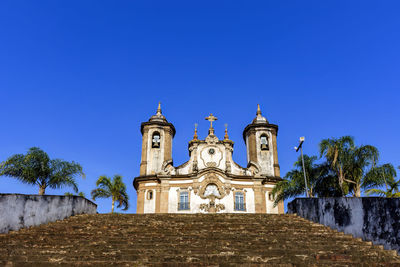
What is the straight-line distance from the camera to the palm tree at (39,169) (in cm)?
2114

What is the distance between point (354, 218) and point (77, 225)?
10.9m

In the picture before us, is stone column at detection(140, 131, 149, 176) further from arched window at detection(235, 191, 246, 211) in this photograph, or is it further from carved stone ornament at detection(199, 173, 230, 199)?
arched window at detection(235, 191, 246, 211)

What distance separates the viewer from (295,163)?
22484 millimetres

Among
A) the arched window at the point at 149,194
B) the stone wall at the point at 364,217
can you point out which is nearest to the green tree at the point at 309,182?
the stone wall at the point at 364,217

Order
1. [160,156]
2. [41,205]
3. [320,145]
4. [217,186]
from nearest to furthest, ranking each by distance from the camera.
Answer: [41,205] < [320,145] < [217,186] < [160,156]

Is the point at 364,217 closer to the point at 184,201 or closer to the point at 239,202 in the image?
the point at 239,202

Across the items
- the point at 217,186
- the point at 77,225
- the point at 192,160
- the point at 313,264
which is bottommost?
the point at 313,264

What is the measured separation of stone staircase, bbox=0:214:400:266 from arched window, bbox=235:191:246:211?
15106 millimetres

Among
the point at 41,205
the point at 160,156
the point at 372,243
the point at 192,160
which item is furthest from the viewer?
the point at 160,156

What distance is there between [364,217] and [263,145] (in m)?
21.5

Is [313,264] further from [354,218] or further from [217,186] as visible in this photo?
[217,186]

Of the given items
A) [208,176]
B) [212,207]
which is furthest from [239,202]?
[208,176]

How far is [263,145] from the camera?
35031 millimetres

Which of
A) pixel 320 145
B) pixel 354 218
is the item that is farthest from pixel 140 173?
pixel 354 218
